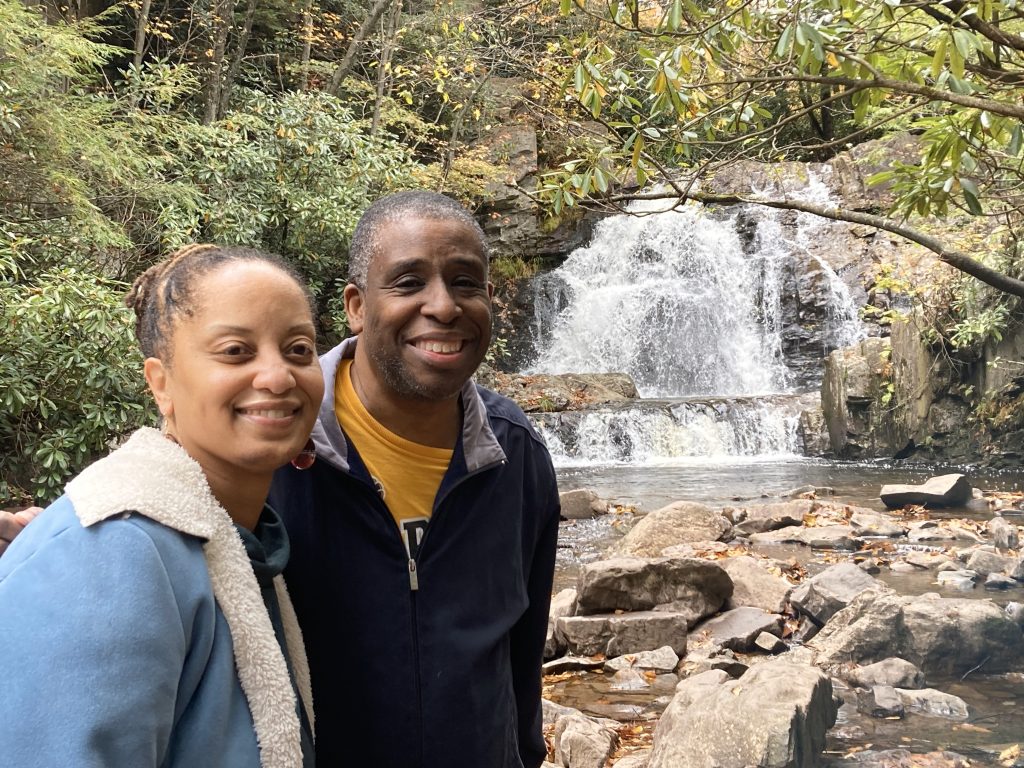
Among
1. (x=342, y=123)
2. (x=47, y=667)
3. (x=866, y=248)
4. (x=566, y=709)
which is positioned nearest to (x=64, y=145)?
(x=342, y=123)

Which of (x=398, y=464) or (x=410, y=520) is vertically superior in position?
(x=398, y=464)

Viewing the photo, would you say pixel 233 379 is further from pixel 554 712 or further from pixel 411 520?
pixel 554 712

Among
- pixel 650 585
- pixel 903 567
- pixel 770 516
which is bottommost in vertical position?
pixel 903 567

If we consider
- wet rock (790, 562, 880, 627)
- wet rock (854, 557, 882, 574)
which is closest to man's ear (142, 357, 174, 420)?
wet rock (790, 562, 880, 627)

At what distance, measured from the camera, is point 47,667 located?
92 centimetres

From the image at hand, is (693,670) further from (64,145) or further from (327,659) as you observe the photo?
(64,145)

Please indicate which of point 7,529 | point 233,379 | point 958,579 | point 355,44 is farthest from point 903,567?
point 355,44

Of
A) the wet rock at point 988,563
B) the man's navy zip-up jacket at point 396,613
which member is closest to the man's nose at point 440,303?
the man's navy zip-up jacket at point 396,613

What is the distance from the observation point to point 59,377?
21.6ft

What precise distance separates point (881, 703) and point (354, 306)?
355cm

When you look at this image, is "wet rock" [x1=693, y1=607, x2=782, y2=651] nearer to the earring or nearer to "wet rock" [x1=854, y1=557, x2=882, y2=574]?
"wet rock" [x1=854, y1=557, x2=882, y2=574]

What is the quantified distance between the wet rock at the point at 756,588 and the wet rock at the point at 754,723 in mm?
2159

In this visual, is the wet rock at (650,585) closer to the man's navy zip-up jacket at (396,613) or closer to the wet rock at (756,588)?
the wet rock at (756,588)

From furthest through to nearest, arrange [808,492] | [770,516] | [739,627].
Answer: [808,492] → [770,516] → [739,627]
